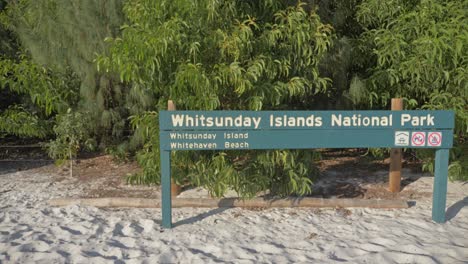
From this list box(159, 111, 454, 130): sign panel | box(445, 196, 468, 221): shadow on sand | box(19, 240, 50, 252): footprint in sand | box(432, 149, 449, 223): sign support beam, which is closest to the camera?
box(19, 240, 50, 252): footprint in sand

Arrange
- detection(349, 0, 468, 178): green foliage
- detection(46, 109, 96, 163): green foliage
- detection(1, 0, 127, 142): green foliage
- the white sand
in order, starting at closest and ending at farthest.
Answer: the white sand → detection(349, 0, 468, 178): green foliage → detection(1, 0, 127, 142): green foliage → detection(46, 109, 96, 163): green foliage

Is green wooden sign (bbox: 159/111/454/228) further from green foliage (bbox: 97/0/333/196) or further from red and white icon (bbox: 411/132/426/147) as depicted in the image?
green foliage (bbox: 97/0/333/196)

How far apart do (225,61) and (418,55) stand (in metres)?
2.49

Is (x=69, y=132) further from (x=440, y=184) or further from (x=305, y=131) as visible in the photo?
(x=440, y=184)

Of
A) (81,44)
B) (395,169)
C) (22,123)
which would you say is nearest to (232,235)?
(395,169)

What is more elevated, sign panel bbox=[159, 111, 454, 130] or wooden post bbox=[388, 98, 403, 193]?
sign panel bbox=[159, 111, 454, 130]

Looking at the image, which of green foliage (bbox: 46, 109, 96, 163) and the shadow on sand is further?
green foliage (bbox: 46, 109, 96, 163)

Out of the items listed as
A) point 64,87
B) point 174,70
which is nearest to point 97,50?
point 64,87

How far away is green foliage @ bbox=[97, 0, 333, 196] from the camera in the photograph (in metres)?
3.86

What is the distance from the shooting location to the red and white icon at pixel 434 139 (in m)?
3.88

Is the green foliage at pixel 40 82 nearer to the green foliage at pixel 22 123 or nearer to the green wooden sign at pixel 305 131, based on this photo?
the green foliage at pixel 22 123

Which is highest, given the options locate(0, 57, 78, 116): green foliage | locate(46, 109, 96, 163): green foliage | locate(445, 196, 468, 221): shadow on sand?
locate(0, 57, 78, 116): green foliage

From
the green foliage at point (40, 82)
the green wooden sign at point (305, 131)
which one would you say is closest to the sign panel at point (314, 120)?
the green wooden sign at point (305, 131)

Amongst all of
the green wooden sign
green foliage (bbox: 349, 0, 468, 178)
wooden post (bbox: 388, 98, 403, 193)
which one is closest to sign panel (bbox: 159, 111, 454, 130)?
the green wooden sign
